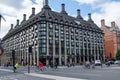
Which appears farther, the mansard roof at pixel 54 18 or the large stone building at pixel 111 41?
the large stone building at pixel 111 41

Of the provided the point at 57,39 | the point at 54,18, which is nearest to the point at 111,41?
the point at 57,39

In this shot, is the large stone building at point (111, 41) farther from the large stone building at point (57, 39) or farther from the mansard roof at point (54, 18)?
the mansard roof at point (54, 18)

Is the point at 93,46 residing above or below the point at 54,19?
below

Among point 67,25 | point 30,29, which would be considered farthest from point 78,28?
point 30,29

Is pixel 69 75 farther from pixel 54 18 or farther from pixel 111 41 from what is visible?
pixel 111 41

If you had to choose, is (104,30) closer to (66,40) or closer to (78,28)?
(78,28)

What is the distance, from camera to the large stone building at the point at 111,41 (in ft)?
399

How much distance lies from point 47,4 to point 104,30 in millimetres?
46041

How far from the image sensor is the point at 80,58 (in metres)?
99.0

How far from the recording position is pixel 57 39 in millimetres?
89062

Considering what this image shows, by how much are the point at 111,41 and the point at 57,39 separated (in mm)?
43853

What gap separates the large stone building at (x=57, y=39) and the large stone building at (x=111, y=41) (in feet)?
28.8

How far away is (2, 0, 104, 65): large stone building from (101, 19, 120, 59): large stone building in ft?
28.8

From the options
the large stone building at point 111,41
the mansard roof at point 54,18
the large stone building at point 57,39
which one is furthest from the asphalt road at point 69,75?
the large stone building at point 111,41
